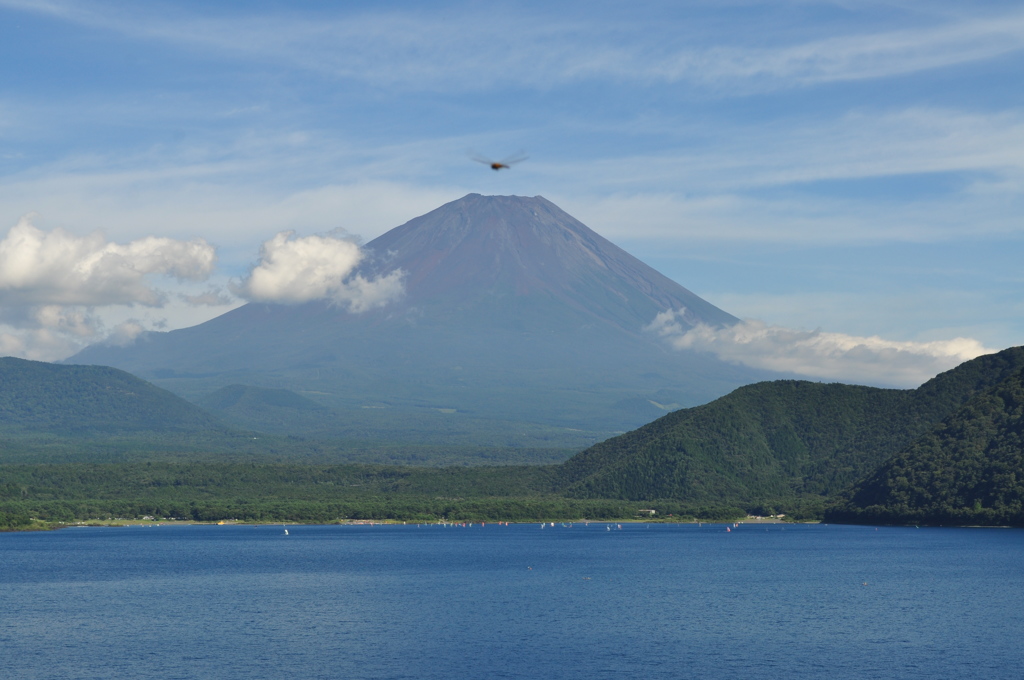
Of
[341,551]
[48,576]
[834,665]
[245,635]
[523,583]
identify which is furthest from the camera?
[341,551]

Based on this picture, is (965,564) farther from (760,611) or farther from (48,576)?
(48,576)

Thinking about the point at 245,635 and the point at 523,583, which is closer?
the point at 245,635

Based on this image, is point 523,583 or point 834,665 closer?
point 834,665

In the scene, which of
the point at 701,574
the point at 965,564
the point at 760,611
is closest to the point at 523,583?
the point at 701,574

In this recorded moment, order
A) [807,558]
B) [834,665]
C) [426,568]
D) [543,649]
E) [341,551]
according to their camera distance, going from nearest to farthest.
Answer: [834,665], [543,649], [426,568], [807,558], [341,551]

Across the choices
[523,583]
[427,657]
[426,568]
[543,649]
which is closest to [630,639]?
[543,649]

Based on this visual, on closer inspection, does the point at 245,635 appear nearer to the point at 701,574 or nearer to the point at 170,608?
the point at 170,608
